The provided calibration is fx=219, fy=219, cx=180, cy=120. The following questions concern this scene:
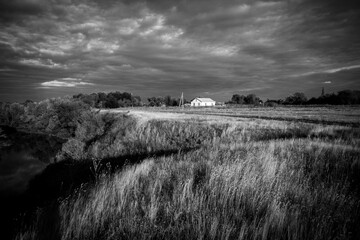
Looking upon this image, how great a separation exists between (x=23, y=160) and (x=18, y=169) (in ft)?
9.38

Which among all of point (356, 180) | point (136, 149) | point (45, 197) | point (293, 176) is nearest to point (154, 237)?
point (293, 176)

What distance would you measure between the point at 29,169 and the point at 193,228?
1767 cm

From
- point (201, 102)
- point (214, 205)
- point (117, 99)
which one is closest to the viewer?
point (214, 205)

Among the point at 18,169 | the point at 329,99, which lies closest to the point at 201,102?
the point at 329,99

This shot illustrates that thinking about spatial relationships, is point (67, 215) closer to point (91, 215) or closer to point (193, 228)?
point (91, 215)

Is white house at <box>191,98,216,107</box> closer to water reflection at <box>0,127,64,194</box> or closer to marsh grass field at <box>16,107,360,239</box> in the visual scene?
water reflection at <box>0,127,64,194</box>

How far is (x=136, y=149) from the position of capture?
16.4 metres

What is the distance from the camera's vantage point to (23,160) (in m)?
18.9

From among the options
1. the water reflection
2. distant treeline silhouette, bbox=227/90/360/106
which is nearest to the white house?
distant treeline silhouette, bbox=227/90/360/106

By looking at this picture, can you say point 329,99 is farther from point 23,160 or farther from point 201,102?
point 23,160

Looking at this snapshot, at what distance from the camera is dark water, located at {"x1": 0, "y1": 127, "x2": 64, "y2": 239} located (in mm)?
8784

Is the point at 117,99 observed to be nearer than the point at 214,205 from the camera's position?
No

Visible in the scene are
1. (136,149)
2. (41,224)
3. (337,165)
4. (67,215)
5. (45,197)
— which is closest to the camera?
(41,224)

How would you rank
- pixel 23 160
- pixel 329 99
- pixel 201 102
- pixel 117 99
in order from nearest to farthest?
pixel 23 160 < pixel 329 99 < pixel 117 99 < pixel 201 102
